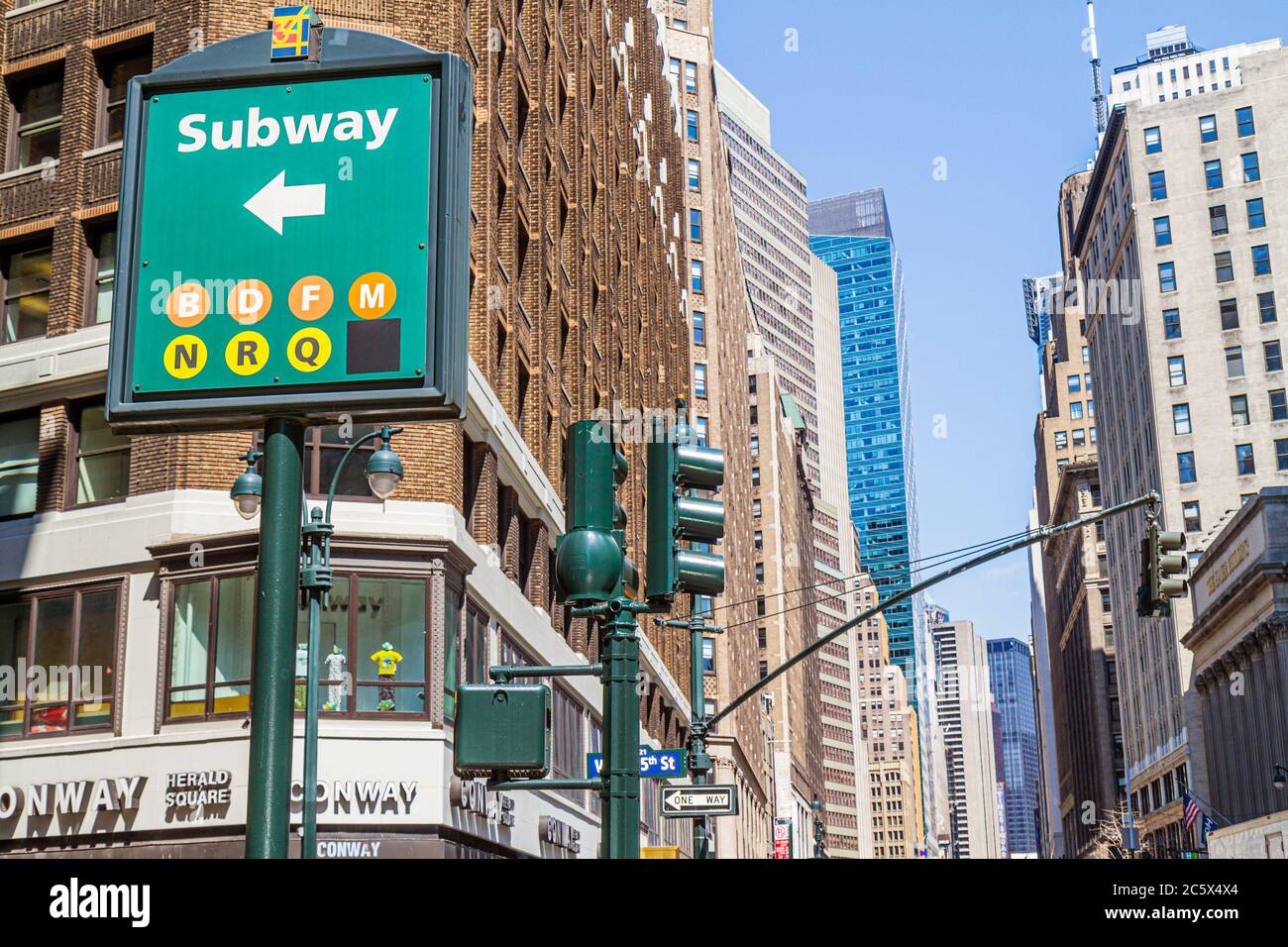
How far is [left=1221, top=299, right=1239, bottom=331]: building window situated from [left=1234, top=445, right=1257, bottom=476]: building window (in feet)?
32.6

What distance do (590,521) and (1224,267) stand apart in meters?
117

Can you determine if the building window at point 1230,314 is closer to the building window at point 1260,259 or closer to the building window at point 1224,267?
the building window at point 1224,267

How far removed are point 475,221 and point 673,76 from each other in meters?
79.8

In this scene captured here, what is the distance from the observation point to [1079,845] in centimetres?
18812

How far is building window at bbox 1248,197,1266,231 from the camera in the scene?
379 feet

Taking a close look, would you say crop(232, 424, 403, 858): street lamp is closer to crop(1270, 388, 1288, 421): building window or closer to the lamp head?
the lamp head

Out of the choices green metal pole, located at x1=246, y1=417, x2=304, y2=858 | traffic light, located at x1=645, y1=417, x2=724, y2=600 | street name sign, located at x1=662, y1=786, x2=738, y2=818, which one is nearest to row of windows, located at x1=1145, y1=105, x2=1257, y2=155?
street name sign, located at x1=662, y1=786, x2=738, y2=818

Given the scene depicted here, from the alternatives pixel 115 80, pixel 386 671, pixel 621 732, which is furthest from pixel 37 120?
pixel 621 732

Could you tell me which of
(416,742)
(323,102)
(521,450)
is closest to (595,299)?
(521,450)

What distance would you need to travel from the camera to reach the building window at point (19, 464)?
95.3 ft

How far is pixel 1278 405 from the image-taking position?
111500mm

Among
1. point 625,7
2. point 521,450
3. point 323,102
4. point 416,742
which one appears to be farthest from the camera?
point 625,7

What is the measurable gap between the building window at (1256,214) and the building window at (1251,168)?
1756 mm
